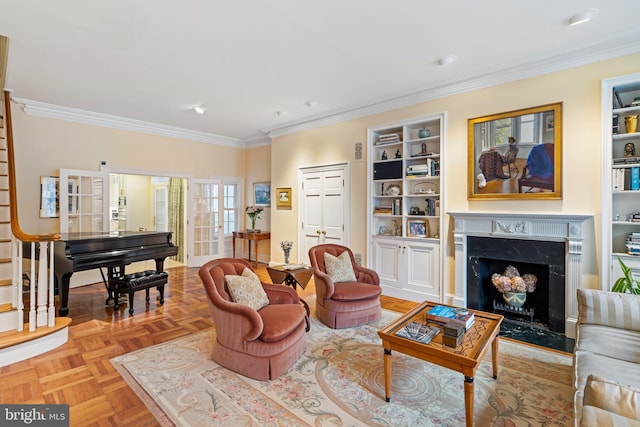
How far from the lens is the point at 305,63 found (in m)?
3.48

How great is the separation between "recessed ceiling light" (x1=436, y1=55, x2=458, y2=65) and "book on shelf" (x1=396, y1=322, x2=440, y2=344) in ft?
9.13

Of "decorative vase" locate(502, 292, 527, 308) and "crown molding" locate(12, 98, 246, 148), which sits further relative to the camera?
"crown molding" locate(12, 98, 246, 148)

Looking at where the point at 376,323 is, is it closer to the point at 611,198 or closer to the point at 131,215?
the point at 611,198

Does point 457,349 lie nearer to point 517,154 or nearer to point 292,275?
point 292,275

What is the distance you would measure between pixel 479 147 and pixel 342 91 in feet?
6.46

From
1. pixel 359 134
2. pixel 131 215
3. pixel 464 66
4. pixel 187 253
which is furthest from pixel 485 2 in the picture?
pixel 131 215

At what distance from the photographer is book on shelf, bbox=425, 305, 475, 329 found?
2322 millimetres

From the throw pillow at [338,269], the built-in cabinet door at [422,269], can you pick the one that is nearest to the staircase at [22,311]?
the throw pillow at [338,269]

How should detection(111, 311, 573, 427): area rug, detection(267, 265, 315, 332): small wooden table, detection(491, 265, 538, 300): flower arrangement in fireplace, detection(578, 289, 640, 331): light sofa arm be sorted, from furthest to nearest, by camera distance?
detection(267, 265, 315, 332): small wooden table, detection(491, 265, 538, 300): flower arrangement in fireplace, detection(578, 289, 640, 331): light sofa arm, detection(111, 311, 573, 427): area rug

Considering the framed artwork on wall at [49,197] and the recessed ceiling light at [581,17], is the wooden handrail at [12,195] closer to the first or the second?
the framed artwork on wall at [49,197]

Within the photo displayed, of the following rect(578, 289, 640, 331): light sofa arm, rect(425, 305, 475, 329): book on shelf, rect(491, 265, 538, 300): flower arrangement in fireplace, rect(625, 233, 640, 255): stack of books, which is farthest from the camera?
rect(491, 265, 538, 300): flower arrangement in fireplace

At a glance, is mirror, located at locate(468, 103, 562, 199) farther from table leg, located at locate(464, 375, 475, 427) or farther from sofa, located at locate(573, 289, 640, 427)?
table leg, located at locate(464, 375, 475, 427)

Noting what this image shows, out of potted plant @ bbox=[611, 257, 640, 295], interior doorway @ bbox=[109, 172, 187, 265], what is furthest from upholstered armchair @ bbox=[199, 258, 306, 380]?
interior doorway @ bbox=[109, 172, 187, 265]

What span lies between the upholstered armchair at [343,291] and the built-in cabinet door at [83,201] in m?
4.09
